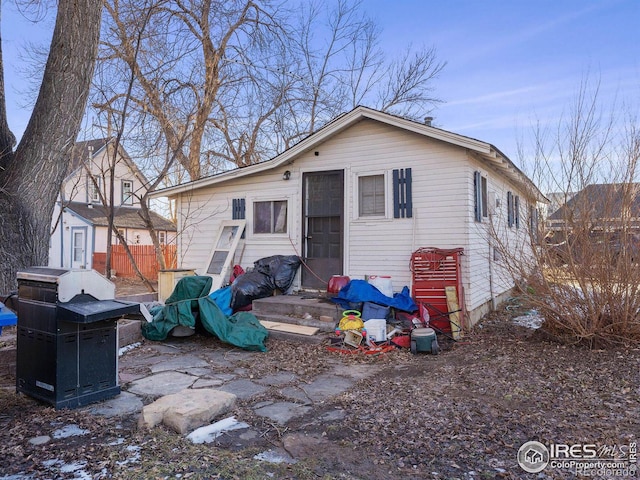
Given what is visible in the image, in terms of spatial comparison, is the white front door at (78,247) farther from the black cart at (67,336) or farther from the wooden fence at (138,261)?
the black cart at (67,336)

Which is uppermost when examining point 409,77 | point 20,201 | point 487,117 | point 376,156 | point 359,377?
point 409,77

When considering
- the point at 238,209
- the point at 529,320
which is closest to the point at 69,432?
the point at 238,209

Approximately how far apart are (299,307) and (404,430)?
4418 mm

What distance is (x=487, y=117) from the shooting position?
10453 mm

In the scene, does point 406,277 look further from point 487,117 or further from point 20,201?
point 20,201

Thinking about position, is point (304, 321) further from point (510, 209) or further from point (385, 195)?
point (510, 209)

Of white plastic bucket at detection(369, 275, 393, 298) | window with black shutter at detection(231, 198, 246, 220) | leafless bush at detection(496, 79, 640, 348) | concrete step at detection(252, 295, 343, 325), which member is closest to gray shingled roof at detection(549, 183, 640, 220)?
leafless bush at detection(496, 79, 640, 348)

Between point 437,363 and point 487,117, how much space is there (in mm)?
7027

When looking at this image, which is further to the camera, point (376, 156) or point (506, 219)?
point (506, 219)

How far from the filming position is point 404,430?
3.41 m

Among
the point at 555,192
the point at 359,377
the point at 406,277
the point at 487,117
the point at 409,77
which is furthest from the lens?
the point at 409,77

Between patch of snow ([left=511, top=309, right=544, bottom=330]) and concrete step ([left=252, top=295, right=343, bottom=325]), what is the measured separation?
3407 mm

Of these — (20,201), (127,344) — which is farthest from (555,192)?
(20,201)

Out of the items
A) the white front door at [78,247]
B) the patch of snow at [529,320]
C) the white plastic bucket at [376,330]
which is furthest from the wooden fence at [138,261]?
the patch of snow at [529,320]
